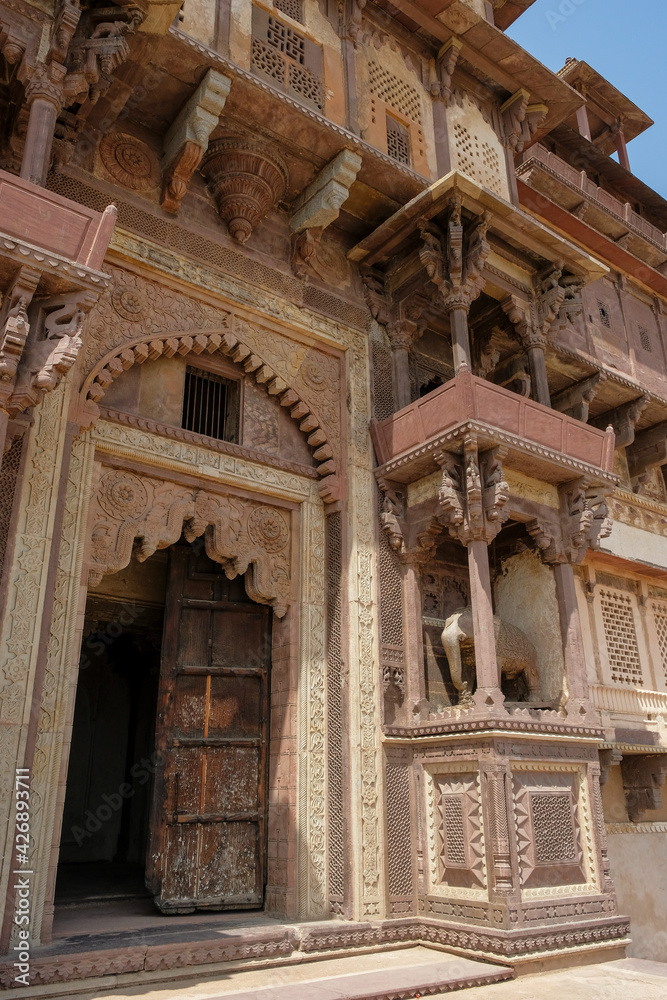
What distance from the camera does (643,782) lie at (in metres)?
9.32

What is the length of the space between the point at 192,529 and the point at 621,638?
19.4ft

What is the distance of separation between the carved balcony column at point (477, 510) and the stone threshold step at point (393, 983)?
2.31 meters

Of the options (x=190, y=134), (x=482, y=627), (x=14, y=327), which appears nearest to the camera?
(x=14, y=327)

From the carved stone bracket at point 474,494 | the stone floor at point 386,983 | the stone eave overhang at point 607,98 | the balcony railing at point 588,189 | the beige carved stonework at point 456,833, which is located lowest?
the stone floor at point 386,983

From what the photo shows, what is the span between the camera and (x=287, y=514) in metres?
7.68

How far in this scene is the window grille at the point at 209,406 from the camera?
7588mm

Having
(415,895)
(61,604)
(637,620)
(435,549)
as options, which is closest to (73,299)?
(61,604)

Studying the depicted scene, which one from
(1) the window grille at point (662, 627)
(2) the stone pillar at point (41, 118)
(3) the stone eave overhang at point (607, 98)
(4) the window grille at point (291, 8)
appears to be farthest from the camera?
(3) the stone eave overhang at point (607, 98)

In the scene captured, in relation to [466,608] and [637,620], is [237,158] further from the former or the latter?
[637,620]

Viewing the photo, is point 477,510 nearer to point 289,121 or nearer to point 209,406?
point 209,406

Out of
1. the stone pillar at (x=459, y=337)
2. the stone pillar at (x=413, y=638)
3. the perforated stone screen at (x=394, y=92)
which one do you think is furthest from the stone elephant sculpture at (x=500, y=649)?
the perforated stone screen at (x=394, y=92)

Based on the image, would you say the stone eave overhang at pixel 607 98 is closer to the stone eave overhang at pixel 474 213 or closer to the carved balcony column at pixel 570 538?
the stone eave overhang at pixel 474 213

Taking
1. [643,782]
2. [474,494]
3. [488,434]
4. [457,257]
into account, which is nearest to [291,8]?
[457,257]

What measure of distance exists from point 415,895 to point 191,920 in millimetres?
1918
